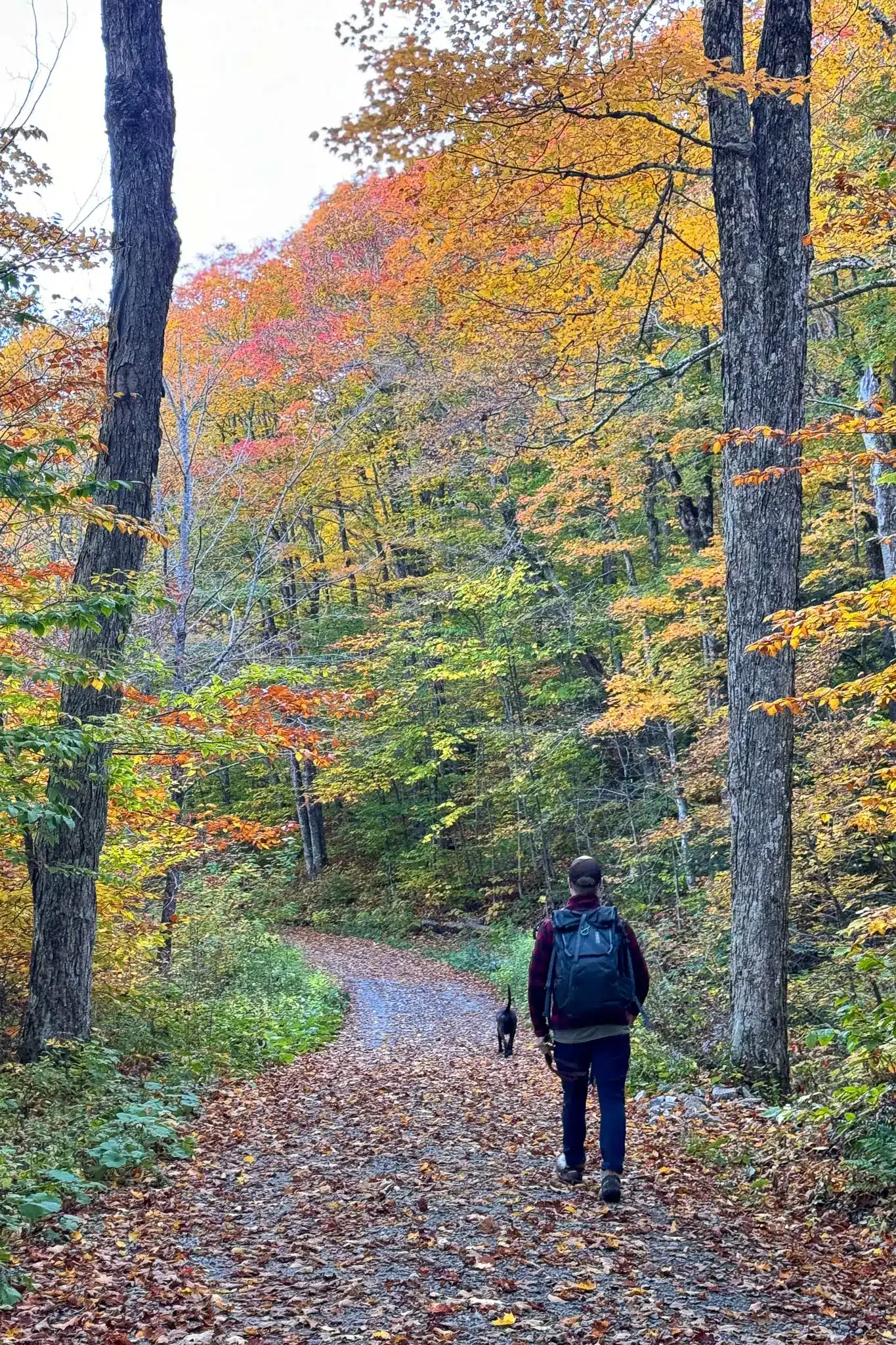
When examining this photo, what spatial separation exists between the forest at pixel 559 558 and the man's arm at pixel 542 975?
5.17 ft

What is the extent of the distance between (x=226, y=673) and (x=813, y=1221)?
10.5 metres

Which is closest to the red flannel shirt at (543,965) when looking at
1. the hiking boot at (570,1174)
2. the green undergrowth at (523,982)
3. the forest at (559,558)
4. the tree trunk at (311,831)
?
the hiking boot at (570,1174)

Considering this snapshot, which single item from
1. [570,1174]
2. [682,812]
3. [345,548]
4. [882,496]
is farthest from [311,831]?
[570,1174]

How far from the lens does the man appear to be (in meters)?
4.62

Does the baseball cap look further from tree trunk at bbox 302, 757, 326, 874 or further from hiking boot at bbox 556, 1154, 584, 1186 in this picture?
tree trunk at bbox 302, 757, 326, 874

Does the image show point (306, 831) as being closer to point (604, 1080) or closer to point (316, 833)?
Result: point (316, 833)

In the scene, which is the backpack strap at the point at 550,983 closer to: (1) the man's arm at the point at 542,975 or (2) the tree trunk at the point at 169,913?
(1) the man's arm at the point at 542,975

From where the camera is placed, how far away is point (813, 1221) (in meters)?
4.39

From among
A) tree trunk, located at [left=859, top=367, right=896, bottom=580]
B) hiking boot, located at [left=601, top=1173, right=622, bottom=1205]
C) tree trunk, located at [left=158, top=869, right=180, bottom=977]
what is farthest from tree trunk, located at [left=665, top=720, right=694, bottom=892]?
hiking boot, located at [left=601, top=1173, right=622, bottom=1205]

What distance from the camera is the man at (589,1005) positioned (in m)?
4.62

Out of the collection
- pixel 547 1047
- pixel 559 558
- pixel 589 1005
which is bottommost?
pixel 547 1047

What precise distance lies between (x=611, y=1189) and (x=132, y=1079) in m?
3.73

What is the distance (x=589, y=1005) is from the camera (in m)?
4.62

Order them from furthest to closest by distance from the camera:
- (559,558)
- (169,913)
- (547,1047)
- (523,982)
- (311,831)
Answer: (311,831) → (559,558) → (523,982) → (169,913) → (547,1047)
